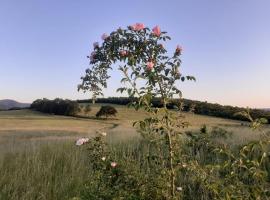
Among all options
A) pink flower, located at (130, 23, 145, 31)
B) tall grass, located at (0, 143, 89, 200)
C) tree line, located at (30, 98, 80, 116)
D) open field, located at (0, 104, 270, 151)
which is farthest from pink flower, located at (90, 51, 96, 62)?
tree line, located at (30, 98, 80, 116)

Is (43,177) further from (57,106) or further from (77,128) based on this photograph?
(57,106)

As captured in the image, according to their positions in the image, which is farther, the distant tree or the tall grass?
the distant tree

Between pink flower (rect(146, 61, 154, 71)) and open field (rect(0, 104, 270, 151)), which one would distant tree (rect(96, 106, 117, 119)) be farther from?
pink flower (rect(146, 61, 154, 71))

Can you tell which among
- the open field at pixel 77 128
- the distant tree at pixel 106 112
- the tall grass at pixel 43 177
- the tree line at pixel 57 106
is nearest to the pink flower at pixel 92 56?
the tall grass at pixel 43 177

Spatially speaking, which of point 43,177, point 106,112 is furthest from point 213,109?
point 43,177

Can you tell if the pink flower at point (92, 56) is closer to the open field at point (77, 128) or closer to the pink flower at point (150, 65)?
the pink flower at point (150, 65)

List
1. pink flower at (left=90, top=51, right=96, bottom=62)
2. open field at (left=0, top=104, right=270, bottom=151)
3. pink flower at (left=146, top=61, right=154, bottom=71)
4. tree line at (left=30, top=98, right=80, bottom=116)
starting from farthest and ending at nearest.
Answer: tree line at (left=30, top=98, right=80, bottom=116), open field at (left=0, top=104, right=270, bottom=151), pink flower at (left=90, top=51, right=96, bottom=62), pink flower at (left=146, top=61, right=154, bottom=71)

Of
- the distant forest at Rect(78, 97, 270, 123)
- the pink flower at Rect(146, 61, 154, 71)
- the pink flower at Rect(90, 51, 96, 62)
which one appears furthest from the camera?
the distant forest at Rect(78, 97, 270, 123)

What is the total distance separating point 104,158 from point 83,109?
45.9 meters

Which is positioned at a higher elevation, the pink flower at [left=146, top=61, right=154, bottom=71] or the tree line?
the tree line

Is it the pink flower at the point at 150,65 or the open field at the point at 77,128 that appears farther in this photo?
the open field at the point at 77,128

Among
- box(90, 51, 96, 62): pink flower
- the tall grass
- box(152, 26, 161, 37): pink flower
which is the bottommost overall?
the tall grass

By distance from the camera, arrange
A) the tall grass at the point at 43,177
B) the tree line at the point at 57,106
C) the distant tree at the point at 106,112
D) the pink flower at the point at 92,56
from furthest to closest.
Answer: the tree line at the point at 57,106 → the distant tree at the point at 106,112 → the tall grass at the point at 43,177 → the pink flower at the point at 92,56

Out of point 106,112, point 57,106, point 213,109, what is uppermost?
point 57,106
